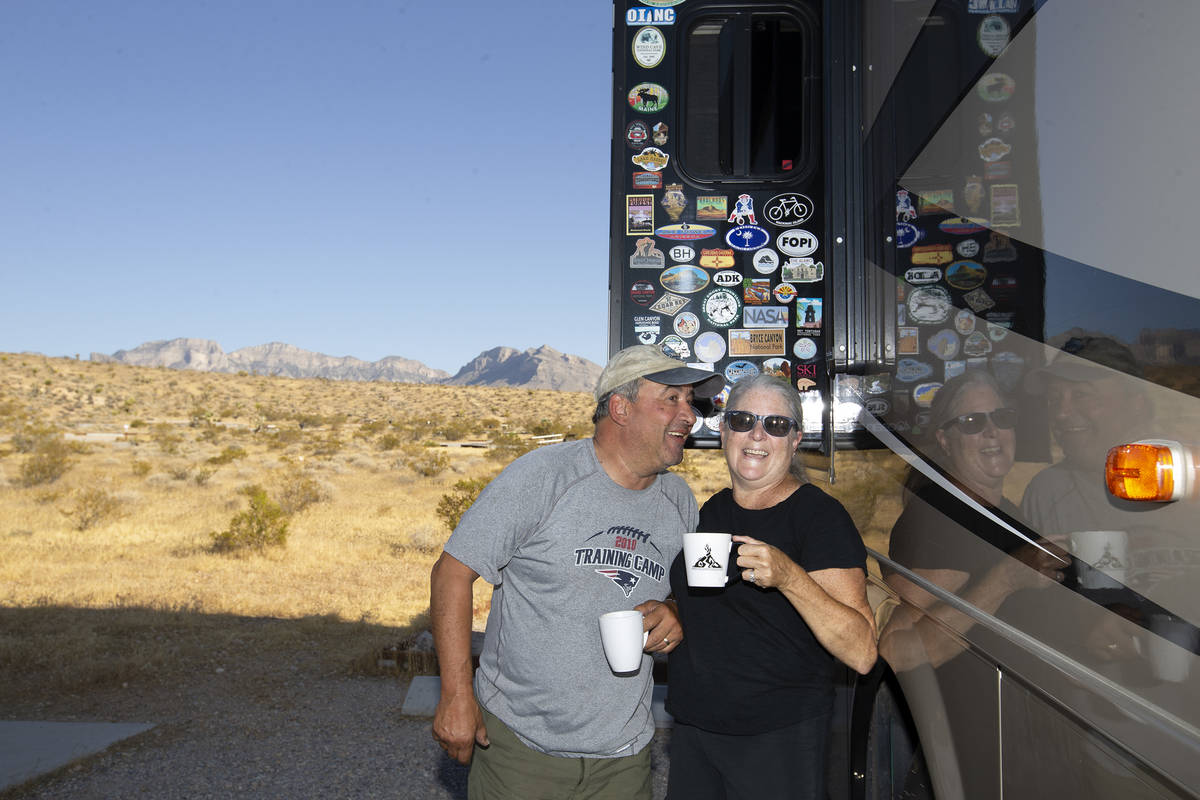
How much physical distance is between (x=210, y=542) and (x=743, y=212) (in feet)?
38.5

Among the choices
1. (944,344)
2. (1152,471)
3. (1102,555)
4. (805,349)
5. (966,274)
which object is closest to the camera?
(1152,471)

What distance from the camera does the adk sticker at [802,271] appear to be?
372 cm

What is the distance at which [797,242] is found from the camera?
3729 mm

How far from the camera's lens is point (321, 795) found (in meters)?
4.87

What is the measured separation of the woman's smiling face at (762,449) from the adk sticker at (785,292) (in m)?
A: 1.19

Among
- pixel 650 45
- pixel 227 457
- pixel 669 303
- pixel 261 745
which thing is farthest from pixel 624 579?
pixel 227 457

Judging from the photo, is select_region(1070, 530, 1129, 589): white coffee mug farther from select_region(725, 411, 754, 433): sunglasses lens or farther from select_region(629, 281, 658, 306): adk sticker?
select_region(629, 281, 658, 306): adk sticker

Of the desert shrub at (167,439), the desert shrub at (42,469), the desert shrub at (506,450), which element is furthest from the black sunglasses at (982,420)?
the desert shrub at (167,439)

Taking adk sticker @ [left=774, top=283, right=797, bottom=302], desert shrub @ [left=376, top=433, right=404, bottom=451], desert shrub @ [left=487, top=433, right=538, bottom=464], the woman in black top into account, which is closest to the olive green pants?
the woman in black top

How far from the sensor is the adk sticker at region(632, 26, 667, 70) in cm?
390

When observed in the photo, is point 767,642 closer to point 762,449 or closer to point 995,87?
point 762,449

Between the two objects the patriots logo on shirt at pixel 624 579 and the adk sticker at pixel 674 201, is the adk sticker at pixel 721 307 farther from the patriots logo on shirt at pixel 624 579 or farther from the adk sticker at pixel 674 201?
the patriots logo on shirt at pixel 624 579

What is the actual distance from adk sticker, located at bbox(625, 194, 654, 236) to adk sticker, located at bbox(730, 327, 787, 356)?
56 centimetres

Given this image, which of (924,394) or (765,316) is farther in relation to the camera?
(765,316)
